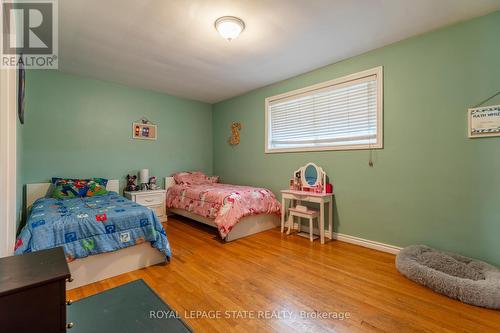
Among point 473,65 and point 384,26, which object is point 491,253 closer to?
point 473,65

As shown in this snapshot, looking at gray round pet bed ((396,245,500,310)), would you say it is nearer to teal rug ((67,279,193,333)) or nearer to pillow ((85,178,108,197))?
teal rug ((67,279,193,333))

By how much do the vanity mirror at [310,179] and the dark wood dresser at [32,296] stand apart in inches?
115

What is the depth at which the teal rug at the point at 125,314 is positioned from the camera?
1131 mm

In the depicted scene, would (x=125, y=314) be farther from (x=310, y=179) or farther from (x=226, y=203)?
(x=310, y=179)

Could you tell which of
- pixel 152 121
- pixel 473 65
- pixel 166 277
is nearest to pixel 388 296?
pixel 166 277

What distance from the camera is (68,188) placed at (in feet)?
10.3

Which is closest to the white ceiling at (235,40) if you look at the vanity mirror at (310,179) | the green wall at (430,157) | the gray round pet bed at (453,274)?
the green wall at (430,157)

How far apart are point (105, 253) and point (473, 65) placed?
3.89 meters

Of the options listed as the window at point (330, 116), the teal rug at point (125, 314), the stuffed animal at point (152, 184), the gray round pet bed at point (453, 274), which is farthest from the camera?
the stuffed animal at point (152, 184)

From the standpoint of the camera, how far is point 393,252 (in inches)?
104

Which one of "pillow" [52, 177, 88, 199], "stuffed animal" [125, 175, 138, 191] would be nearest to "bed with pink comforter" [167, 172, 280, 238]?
"stuffed animal" [125, 175, 138, 191]

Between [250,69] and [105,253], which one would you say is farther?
[250,69]

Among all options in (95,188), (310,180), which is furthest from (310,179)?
(95,188)

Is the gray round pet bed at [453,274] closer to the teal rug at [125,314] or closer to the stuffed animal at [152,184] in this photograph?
the teal rug at [125,314]
